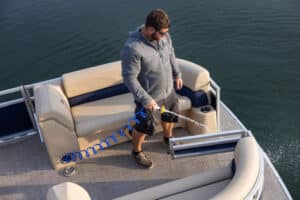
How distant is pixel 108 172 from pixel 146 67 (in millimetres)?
1609

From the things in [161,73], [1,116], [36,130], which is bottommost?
[36,130]

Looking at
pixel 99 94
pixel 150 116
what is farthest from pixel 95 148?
pixel 150 116

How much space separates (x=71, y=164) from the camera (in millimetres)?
4938

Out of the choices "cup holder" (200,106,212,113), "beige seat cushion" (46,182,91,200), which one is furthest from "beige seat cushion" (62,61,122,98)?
"beige seat cushion" (46,182,91,200)

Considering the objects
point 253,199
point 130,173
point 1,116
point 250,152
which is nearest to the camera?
point 253,199

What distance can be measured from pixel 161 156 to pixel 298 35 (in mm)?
6772

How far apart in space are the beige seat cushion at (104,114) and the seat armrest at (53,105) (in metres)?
0.16

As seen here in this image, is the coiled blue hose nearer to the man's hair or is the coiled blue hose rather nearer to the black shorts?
the black shorts

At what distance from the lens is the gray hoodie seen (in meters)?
3.87

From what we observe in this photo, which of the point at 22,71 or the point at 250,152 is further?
the point at 22,71

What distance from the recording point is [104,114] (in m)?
5.03

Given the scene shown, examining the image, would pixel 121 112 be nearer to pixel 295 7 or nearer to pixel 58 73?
pixel 58 73

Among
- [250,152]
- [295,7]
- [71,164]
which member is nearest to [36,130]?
[71,164]

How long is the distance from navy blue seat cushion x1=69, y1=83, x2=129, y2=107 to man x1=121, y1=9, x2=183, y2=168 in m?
0.99
